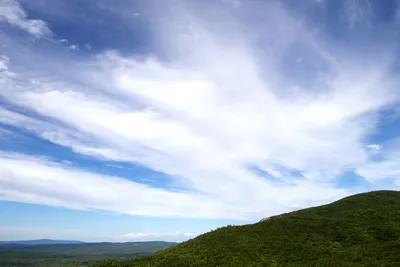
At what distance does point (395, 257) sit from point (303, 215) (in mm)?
16861

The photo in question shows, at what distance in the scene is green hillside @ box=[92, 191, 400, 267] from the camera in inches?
1272

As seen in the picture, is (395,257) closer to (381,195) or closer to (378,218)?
(378,218)

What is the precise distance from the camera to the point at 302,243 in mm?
36719

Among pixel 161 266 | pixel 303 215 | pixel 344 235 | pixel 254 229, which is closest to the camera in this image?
pixel 161 266

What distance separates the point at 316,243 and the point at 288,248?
3.73 meters

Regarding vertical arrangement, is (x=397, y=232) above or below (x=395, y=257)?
above

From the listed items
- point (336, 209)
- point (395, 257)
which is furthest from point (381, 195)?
point (395, 257)

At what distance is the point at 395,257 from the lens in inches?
1258

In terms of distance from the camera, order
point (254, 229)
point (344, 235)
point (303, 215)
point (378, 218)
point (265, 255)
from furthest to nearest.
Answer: point (303, 215) < point (378, 218) < point (254, 229) < point (344, 235) < point (265, 255)

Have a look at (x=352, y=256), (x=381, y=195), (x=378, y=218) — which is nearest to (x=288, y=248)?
(x=352, y=256)

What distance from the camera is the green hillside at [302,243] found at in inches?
1272

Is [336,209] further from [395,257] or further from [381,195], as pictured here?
[395,257]

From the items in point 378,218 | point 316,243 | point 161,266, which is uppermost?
point 378,218

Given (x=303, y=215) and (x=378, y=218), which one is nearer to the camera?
(x=378, y=218)
